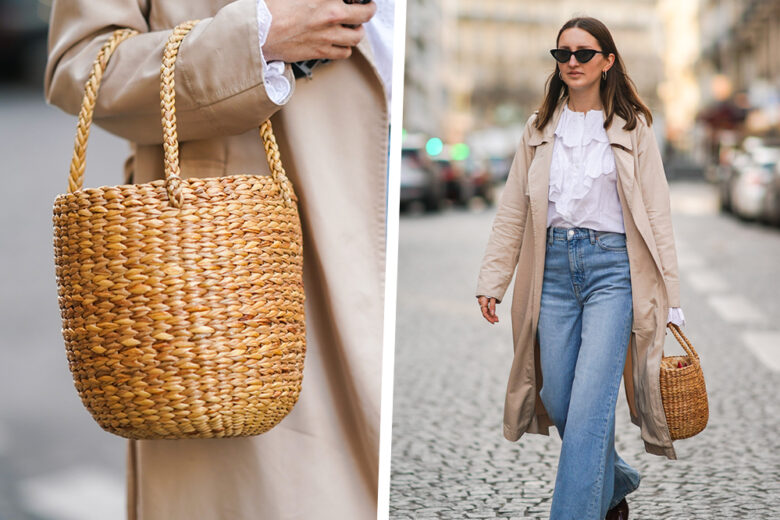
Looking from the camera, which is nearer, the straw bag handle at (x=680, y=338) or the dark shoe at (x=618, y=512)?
the straw bag handle at (x=680, y=338)

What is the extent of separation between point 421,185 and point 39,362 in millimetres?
10055

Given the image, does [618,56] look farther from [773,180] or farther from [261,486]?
[773,180]

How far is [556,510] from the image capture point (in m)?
2.38

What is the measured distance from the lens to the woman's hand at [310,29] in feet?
5.79

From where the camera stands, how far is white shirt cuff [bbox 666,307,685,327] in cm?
227

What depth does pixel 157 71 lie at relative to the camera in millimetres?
1736

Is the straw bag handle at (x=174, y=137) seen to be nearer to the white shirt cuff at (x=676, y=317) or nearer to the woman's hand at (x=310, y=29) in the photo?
the woman's hand at (x=310, y=29)

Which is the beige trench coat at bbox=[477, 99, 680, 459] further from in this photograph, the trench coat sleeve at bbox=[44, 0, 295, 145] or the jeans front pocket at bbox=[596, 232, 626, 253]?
the trench coat sleeve at bbox=[44, 0, 295, 145]

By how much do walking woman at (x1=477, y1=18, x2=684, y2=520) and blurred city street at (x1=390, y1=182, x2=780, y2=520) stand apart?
0.53 feet

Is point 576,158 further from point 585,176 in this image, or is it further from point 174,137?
point 174,137

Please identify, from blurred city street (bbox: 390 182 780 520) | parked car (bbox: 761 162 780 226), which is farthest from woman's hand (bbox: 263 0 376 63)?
parked car (bbox: 761 162 780 226)

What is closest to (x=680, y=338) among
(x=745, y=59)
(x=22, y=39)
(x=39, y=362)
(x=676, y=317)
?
(x=676, y=317)

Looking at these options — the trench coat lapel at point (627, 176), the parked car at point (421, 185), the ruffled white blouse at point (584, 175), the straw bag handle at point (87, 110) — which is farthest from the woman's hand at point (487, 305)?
the parked car at point (421, 185)

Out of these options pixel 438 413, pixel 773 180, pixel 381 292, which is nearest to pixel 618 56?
pixel 381 292
